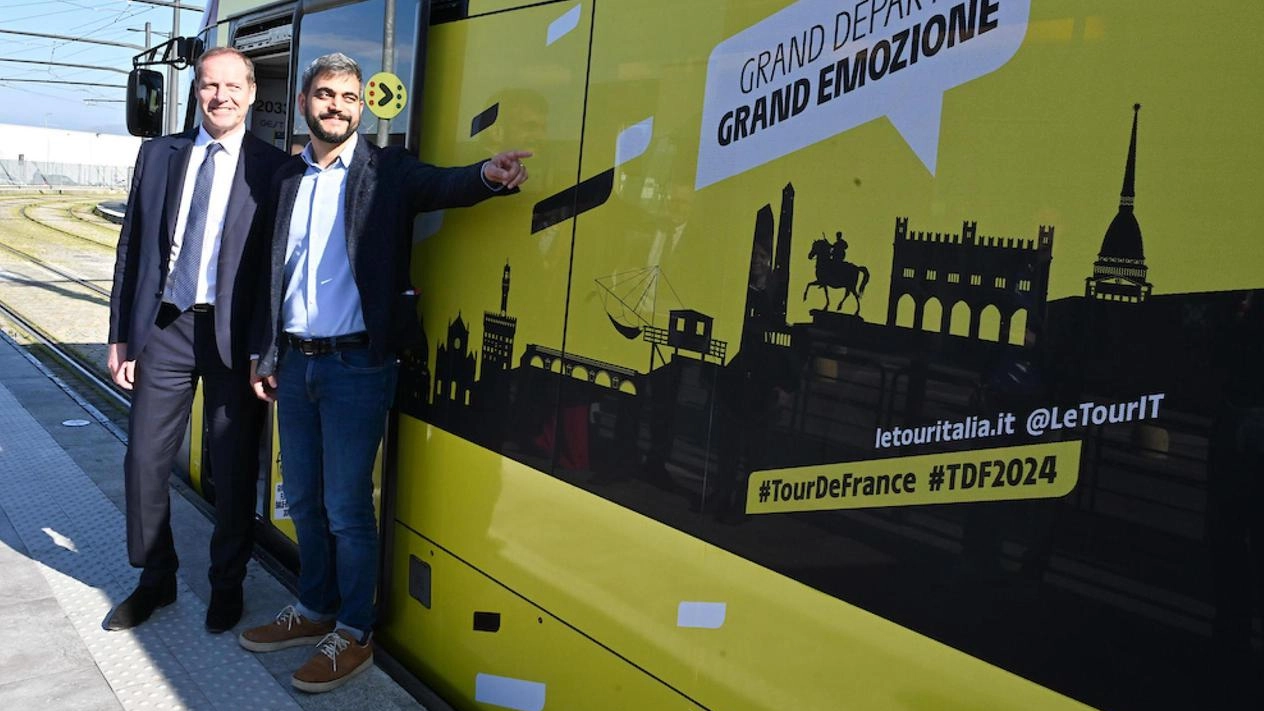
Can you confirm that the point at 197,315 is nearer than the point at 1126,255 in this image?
No

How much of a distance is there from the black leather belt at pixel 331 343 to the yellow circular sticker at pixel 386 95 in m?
0.67

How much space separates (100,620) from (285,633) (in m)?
0.74

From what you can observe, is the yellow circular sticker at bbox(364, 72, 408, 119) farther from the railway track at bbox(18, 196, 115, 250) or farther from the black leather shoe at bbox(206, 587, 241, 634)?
the railway track at bbox(18, 196, 115, 250)

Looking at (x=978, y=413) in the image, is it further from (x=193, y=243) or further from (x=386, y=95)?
(x=193, y=243)

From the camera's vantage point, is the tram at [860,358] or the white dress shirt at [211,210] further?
the white dress shirt at [211,210]

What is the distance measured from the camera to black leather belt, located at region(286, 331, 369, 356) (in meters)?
3.04

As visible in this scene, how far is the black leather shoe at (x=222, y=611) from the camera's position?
3559 millimetres

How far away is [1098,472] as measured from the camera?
146 cm

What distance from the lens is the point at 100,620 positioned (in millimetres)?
3635

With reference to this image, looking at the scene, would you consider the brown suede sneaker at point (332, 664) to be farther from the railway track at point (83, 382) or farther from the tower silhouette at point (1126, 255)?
the railway track at point (83, 382)

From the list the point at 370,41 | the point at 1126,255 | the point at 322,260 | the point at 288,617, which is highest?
the point at 370,41

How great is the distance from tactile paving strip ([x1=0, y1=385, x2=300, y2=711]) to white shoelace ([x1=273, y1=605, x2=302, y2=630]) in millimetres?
137

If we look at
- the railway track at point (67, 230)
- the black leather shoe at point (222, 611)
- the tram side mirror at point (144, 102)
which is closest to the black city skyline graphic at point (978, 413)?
the black leather shoe at point (222, 611)

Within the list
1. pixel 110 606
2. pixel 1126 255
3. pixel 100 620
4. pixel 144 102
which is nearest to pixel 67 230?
pixel 144 102
